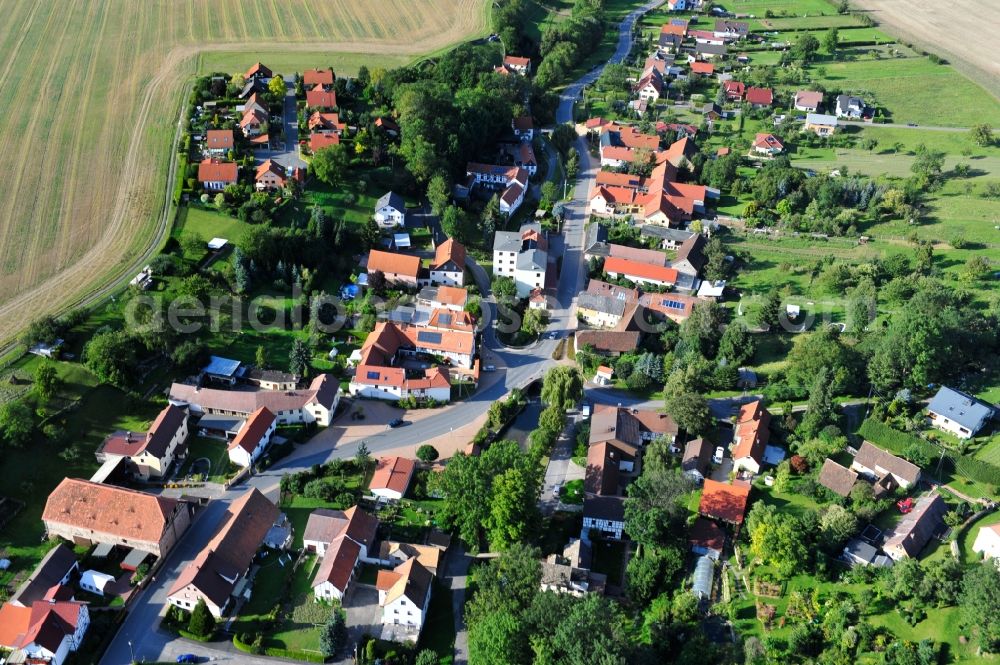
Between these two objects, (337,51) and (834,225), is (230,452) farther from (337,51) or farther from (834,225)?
(337,51)

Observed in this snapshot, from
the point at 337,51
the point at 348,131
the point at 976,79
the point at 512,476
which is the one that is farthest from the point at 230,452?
the point at 976,79

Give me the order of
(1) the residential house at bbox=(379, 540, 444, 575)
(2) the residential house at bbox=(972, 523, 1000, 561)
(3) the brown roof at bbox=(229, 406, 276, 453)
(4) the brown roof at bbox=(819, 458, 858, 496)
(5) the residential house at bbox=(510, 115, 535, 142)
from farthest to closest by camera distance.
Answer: (5) the residential house at bbox=(510, 115, 535, 142), (3) the brown roof at bbox=(229, 406, 276, 453), (4) the brown roof at bbox=(819, 458, 858, 496), (1) the residential house at bbox=(379, 540, 444, 575), (2) the residential house at bbox=(972, 523, 1000, 561)

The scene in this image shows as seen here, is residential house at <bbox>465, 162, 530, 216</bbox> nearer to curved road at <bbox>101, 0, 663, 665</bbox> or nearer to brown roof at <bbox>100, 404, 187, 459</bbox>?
curved road at <bbox>101, 0, 663, 665</bbox>

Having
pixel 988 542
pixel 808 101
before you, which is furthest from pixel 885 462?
pixel 808 101

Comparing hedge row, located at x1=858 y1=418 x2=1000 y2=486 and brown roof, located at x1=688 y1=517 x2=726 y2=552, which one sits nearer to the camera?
brown roof, located at x1=688 y1=517 x2=726 y2=552

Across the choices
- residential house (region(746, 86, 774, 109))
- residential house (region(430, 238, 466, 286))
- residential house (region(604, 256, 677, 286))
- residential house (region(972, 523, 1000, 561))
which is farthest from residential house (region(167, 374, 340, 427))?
residential house (region(746, 86, 774, 109))

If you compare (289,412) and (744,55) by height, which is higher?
(744,55)

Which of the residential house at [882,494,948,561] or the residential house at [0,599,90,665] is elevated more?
the residential house at [882,494,948,561]

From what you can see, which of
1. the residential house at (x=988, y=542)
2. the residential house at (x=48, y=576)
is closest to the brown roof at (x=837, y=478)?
the residential house at (x=988, y=542)
